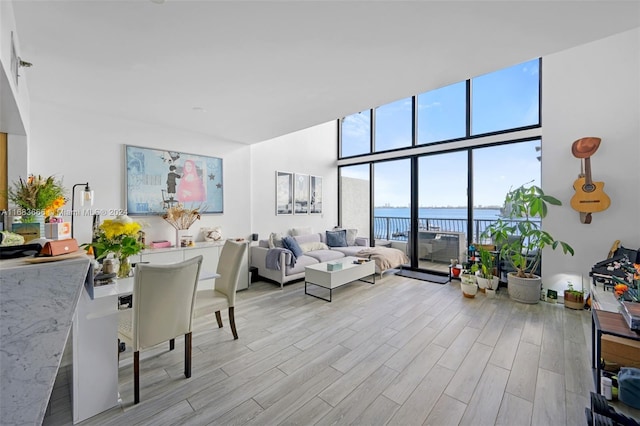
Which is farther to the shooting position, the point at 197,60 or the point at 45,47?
the point at 197,60

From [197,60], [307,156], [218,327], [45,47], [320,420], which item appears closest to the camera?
[320,420]

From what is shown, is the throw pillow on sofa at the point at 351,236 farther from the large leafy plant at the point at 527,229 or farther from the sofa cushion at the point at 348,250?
the large leafy plant at the point at 527,229

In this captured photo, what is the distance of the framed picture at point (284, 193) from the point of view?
5.48 meters

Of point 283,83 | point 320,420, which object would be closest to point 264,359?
point 320,420

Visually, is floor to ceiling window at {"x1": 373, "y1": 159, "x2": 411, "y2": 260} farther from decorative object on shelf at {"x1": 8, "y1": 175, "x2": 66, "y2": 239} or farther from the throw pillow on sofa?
decorative object on shelf at {"x1": 8, "y1": 175, "x2": 66, "y2": 239}

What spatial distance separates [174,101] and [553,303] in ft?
17.6

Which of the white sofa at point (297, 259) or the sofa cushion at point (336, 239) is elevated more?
the sofa cushion at point (336, 239)

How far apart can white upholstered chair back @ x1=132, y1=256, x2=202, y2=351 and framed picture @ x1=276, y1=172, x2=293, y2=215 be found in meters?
3.51

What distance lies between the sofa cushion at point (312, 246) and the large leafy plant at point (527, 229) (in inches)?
120

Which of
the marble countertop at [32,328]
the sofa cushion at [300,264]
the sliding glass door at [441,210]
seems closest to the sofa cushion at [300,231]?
the sofa cushion at [300,264]

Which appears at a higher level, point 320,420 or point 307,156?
point 307,156

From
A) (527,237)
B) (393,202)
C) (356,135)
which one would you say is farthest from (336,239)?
(527,237)

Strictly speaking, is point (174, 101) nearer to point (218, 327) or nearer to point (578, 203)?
point (218, 327)

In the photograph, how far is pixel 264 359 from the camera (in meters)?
2.29
